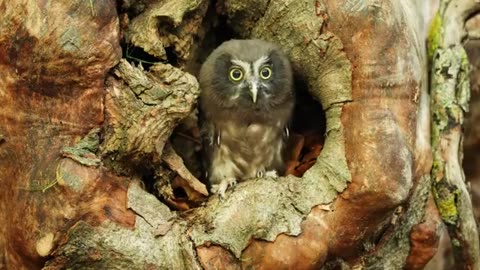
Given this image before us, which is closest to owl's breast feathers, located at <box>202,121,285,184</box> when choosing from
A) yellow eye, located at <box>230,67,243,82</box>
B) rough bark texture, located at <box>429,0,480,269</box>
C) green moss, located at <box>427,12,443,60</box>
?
yellow eye, located at <box>230,67,243,82</box>

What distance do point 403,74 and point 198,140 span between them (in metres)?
1.18

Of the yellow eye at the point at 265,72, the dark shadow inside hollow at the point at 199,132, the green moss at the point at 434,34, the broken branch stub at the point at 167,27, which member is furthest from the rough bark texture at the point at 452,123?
the broken branch stub at the point at 167,27

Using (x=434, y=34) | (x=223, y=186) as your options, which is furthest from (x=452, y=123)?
(x=223, y=186)

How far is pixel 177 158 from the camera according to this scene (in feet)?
11.3

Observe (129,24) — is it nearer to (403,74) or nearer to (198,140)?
(198,140)

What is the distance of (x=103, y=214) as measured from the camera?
294 centimetres

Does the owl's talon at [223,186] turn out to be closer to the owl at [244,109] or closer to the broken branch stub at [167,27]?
the owl at [244,109]

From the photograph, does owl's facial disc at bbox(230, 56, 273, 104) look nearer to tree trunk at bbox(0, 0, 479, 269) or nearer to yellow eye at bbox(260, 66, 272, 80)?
yellow eye at bbox(260, 66, 272, 80)

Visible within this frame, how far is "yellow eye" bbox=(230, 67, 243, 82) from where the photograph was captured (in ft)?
11.9

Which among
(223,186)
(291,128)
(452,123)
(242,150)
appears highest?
(452,123)

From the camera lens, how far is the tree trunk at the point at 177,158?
293 cm

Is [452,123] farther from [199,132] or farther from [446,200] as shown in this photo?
[199,132]

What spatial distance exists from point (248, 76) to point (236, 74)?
0.08 meters

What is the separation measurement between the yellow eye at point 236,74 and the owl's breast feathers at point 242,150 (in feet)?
0.85
